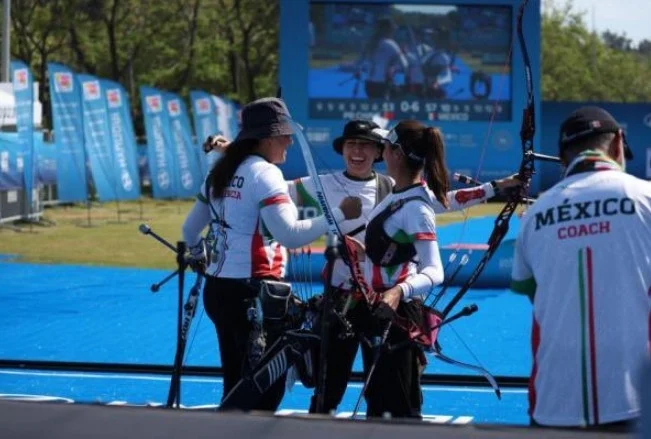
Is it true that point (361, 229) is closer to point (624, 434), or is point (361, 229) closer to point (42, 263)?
point (624, 434)

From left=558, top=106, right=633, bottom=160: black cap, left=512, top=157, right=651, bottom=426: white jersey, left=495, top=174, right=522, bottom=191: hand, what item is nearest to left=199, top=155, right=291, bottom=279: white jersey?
left=495, top=174, right=522, bottom=191: hand

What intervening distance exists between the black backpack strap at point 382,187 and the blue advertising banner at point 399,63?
42.0 feet

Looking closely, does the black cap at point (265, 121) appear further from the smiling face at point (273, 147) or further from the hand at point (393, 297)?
the hand at point (393, 297)

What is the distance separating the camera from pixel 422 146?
5.68 meters

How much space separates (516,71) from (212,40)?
3252cm

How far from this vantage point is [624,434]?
2.76 meters

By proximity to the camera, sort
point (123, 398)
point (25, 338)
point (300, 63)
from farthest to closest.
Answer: point (300, 63) → point (25, 338) → point (123, 398)

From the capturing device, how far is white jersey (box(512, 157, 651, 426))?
3789mm

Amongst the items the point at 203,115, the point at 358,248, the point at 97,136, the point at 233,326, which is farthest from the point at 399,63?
the point at 203,115

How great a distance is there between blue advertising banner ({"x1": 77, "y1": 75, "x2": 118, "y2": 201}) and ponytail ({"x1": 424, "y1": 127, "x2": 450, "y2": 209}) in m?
21.9

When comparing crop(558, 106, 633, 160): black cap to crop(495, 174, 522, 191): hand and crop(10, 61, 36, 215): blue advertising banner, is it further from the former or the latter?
crop(10, 61, 36, 215): blue advertising banner

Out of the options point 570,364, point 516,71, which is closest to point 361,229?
point 570,364

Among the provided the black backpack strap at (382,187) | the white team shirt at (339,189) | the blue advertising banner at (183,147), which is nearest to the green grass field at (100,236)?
the blue advertising banner at (183,147)

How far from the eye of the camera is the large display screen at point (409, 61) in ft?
65.5
